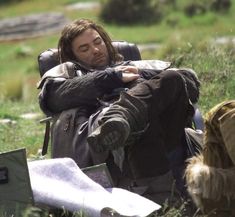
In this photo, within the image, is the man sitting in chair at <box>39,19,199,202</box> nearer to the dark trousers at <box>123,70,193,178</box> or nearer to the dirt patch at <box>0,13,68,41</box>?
the dark trousers at <box>123,70,193,178</box>

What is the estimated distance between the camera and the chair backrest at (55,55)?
6.51 m

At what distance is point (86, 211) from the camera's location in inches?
183

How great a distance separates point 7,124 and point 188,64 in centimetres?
207

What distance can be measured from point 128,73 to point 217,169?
1165mm

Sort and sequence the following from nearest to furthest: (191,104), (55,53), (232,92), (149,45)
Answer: (191,104), (55,53), (232,92), (149,45)

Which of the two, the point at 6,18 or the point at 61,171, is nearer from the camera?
the point at 61,171

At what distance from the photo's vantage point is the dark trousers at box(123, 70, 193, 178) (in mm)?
5031

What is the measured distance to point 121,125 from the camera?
473 centimetres

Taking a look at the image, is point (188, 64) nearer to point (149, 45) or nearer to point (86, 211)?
point (86, 211)

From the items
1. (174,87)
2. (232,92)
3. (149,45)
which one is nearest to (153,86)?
(174,87)

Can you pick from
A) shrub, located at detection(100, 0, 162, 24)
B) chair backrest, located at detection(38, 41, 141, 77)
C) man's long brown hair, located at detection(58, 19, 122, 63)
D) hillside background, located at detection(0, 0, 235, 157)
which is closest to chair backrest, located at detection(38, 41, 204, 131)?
chair backrest, located at detection(38, 41, 141, 77)

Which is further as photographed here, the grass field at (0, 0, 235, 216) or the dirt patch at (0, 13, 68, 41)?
the dirt patch at (0, 13, 68, 41)

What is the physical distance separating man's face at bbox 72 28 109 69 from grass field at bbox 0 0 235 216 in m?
1.53

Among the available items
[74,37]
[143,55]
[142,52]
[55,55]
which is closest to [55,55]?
[55,55]
